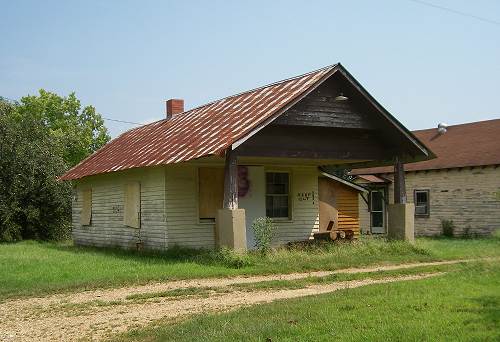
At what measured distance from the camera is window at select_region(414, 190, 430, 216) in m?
31.1

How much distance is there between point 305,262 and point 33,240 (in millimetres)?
16565

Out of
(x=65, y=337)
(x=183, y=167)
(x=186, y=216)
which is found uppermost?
(x=183, y=167)

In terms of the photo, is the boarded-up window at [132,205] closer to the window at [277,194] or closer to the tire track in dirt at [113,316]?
the window at [277,194]

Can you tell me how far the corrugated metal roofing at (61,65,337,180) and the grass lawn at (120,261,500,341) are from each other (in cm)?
700

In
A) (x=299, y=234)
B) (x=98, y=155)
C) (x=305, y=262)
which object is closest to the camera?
(x=305, y=262)

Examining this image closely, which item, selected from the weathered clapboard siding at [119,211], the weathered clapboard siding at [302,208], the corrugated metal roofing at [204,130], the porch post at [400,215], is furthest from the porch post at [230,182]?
the porch post at [400,215]

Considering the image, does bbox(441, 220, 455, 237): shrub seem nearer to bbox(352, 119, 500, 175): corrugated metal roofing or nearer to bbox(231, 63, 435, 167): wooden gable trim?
bbox(352, 119, 500, 175): corrugated metal roofing

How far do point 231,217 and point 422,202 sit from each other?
17199 mm

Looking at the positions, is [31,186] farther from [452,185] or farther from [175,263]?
[452,185]

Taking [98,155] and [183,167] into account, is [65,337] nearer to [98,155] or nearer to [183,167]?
[183,167]

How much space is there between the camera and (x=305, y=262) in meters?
16.3

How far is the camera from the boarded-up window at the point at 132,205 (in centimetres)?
2069

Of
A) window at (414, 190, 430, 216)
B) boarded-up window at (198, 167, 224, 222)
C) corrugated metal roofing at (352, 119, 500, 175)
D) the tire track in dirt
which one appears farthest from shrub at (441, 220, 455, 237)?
the tire track in dirt

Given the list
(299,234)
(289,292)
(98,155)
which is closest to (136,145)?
(98,155)
